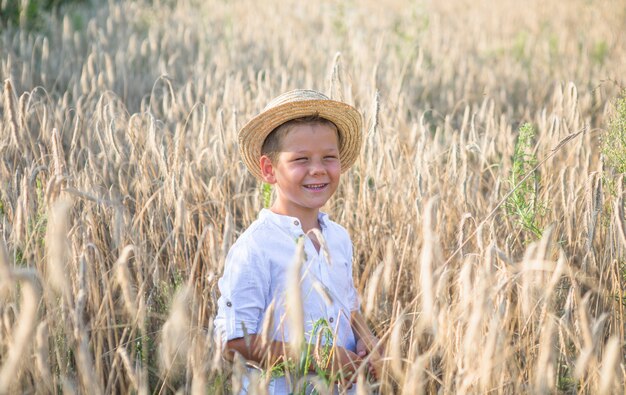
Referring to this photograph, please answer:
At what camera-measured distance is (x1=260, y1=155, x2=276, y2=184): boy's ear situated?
6.32 feet

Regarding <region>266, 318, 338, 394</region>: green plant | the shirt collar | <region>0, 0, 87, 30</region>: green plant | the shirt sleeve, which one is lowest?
<region>266, 318, 338, 394</region>: green plant

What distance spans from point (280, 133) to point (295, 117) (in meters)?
0.06

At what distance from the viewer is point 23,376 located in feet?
5.08

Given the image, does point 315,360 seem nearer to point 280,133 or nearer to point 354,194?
point 280,133

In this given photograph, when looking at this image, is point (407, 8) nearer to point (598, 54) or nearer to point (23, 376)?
point (598, 54)

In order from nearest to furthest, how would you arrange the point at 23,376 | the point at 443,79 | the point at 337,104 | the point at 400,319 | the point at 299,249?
the point at 299,249
the point at 400,319
the point at 23,376
the point at 337,104
the point at 443,79

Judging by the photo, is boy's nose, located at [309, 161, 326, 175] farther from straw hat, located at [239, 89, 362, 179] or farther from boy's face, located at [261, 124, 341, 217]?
straw hat, located at [239, 89, 362, 179]

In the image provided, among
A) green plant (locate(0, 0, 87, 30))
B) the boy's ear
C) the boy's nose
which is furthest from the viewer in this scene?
green plant (locate(0, 0, 87, 30))

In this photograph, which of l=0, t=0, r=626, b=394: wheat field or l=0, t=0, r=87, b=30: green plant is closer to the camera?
l=0, t=0, r=626, b=394: wheat field

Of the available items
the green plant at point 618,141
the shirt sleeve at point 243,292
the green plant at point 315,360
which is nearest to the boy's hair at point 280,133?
the shirt sleeve at point 243,292

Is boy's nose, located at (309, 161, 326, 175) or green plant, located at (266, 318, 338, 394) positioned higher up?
boy's nose, located at (309, 161, 326, 175)

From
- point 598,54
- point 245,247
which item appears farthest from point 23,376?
point 598,54

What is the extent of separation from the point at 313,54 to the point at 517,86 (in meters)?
1.53

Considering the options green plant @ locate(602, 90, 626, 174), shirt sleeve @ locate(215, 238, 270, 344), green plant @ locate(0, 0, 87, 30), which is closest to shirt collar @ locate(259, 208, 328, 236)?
shirt sleeve @ locate(215, 238, 270, 344)
